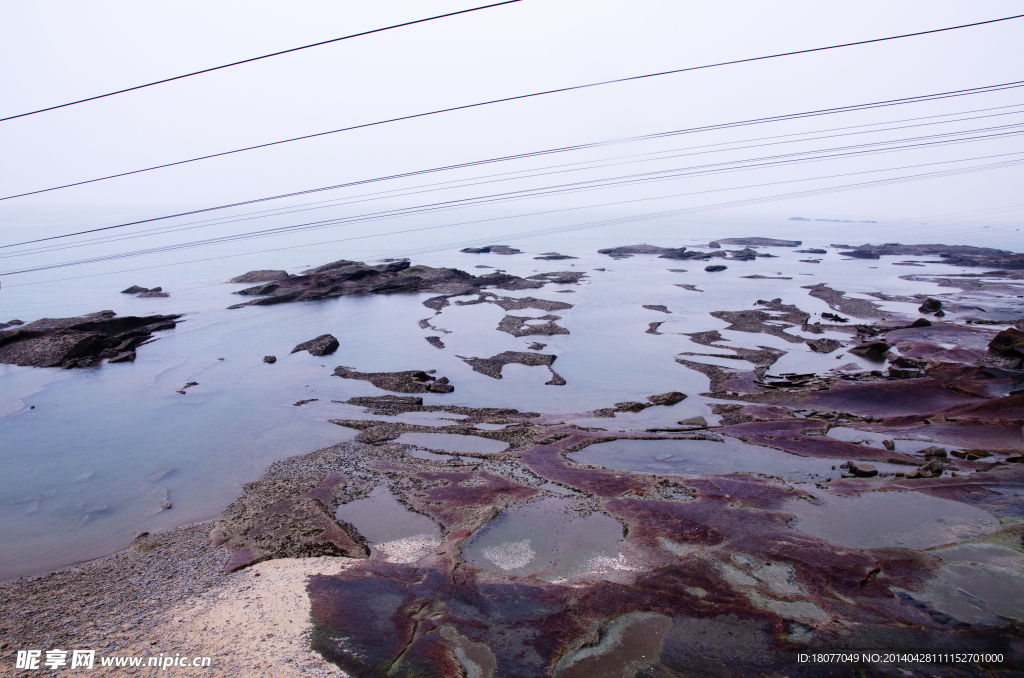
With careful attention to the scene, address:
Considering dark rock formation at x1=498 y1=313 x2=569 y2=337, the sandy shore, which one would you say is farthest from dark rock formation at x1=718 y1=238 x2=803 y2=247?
the sandy shore

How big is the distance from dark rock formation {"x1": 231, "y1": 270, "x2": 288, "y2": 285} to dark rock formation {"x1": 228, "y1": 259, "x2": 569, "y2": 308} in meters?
2.61

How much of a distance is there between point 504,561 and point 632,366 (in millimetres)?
21121

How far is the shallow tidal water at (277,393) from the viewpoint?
16.4m

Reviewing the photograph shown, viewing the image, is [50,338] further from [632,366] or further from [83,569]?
[632,366]

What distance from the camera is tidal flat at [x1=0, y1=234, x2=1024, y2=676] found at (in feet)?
31.7

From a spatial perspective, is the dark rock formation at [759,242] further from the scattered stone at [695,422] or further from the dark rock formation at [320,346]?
the scattered stone at [695,422]

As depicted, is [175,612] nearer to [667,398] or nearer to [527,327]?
[667,398]

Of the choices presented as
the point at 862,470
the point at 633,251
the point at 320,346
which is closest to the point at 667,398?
the point at 862,470

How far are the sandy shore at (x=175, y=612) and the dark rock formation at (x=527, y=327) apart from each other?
92.9 ft

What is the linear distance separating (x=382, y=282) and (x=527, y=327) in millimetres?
25996

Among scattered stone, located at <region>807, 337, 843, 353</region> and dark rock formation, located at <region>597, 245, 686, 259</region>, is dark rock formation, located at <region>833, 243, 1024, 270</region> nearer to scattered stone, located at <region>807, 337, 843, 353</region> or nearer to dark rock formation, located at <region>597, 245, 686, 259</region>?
dark rock formation, located at <region>597, 245, 686, 259</region>

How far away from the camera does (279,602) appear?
35.2ft

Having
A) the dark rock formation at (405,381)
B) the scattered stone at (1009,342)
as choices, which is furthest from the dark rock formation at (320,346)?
the scattered stone at (1009,342)

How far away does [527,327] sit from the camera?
41219 millimetres
